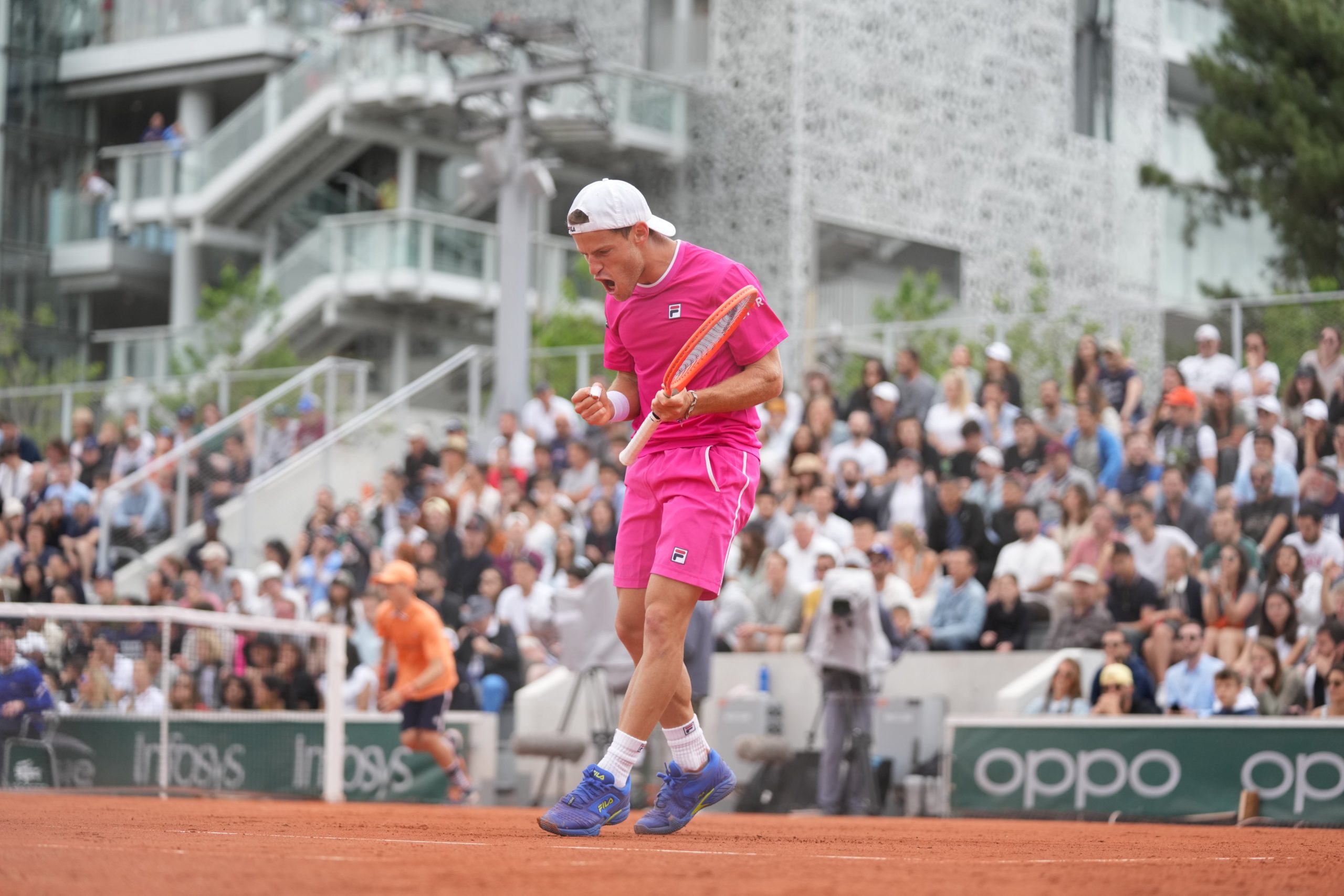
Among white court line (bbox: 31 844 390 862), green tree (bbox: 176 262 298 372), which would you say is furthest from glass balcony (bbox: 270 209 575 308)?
white court line (bbox: 31 844 390 862)

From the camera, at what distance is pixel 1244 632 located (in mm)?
14273

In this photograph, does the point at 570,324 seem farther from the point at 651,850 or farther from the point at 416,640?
the point at 651,850

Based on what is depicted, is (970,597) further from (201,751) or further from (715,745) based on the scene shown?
(201,751)

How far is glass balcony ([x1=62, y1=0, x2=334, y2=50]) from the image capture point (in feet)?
124

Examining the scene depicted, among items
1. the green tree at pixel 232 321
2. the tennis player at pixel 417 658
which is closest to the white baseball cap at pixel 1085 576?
the tennis player at pixel 417 658

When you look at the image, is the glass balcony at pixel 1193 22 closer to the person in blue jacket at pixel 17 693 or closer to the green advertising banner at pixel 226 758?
the green advertising banner at pixel 226 758

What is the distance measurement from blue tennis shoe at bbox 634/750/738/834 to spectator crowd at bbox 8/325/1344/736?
5.94 metres

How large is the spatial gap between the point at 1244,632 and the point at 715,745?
4188 millimetres

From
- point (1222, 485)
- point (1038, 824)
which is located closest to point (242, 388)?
point (1222, 485)

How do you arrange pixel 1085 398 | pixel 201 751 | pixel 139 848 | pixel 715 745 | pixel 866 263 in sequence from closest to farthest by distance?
pixel 139 848
pixel 201 751
pixel 715 745
pixel 1085 398
pixel 866 263

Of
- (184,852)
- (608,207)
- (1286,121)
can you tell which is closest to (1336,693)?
(608,207)

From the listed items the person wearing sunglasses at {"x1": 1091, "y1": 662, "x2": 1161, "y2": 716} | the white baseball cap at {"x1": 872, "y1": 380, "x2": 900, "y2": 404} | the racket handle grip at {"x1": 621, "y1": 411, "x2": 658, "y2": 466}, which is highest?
the white baseball cap at {"x1": 872, "y1": 380, "x2": 900, "y2": 404}

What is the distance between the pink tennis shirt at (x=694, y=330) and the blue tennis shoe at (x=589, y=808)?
133 cm

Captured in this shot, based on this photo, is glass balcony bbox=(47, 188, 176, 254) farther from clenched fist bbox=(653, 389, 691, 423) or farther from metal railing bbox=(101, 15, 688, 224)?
clenched fist bbox=(653, 389, 691, 423)
